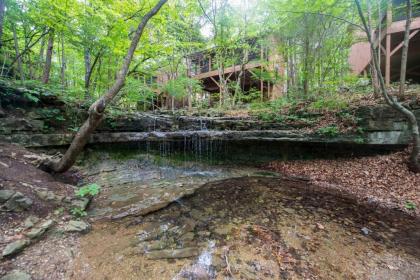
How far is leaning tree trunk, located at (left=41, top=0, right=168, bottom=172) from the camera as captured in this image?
3881mm

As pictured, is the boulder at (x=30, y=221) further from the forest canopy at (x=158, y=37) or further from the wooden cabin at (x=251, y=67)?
the wooden cabin at (x=251, y=67)

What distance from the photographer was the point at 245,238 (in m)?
3.03

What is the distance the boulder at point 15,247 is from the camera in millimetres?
2260

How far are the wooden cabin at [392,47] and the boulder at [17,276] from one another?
32.6ft

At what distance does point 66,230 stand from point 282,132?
6149mm

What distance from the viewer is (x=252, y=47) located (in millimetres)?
12203

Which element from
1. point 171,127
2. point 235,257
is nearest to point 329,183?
point 235,257

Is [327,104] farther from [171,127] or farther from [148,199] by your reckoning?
[148,199]

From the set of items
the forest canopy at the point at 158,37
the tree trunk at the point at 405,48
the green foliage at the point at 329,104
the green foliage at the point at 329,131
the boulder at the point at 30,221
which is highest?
the forest canopy at the point at 158,37

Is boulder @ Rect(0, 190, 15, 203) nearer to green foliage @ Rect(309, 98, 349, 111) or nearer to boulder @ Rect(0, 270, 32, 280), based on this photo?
boulder @ Rect(0, 270, 32, 280)

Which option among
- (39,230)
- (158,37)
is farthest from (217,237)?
(158,37)

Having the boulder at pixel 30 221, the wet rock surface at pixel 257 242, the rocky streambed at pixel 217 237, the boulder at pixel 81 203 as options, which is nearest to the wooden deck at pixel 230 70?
the rocky streambed at pixel 217 237

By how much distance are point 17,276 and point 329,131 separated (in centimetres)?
729

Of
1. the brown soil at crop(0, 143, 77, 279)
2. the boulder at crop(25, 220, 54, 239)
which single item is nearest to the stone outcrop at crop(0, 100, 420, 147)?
the brown soil at crop(0, 143, 77, 279)
